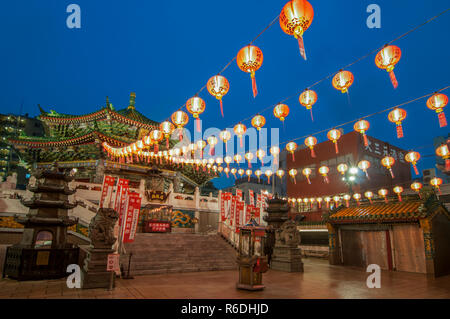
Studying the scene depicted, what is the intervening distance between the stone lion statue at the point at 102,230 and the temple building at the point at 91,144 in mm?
10922

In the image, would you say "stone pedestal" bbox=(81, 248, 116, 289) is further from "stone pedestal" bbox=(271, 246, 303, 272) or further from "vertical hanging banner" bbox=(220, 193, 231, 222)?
"vertical hanging banner" bbox=(220, 193, 231, 222)

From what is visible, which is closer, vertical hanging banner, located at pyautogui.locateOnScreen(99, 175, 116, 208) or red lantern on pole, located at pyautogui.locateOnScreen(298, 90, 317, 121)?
red lantern on pole, located at pyautogui.locateOnScreen(298, 90, 317, 121)

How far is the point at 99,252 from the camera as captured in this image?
7438 mm

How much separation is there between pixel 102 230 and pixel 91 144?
14.5m

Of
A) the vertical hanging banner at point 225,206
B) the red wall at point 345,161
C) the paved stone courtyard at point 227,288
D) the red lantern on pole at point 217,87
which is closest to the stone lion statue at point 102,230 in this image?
the paved stone courtyard at point 227,288

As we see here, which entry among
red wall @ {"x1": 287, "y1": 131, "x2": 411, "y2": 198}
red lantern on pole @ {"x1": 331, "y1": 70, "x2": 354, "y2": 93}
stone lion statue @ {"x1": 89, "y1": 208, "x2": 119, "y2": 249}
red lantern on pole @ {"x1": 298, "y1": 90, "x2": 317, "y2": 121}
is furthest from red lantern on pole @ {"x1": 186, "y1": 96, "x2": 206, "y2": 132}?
red wall @ {"x1": 287, "y1": 131, "x2": 411, "y2": 198}

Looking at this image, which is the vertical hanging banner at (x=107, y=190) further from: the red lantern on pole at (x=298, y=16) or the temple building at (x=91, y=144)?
the red lantern on pole at (x=298, y=16)

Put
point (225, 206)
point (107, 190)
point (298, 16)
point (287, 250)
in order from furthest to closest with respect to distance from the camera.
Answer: point (225, 206) → point (107, 190) → point (287, 250) → point (298, 16)

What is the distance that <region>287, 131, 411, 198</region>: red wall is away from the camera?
83.4ft

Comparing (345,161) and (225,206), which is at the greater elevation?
(345,161)

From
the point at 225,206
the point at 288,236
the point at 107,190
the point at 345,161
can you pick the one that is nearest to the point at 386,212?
the point at 288,236

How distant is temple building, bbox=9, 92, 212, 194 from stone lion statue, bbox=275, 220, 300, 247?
1063cm

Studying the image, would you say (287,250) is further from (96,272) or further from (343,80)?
(96,272)

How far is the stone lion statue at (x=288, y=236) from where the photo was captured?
38.0ft
